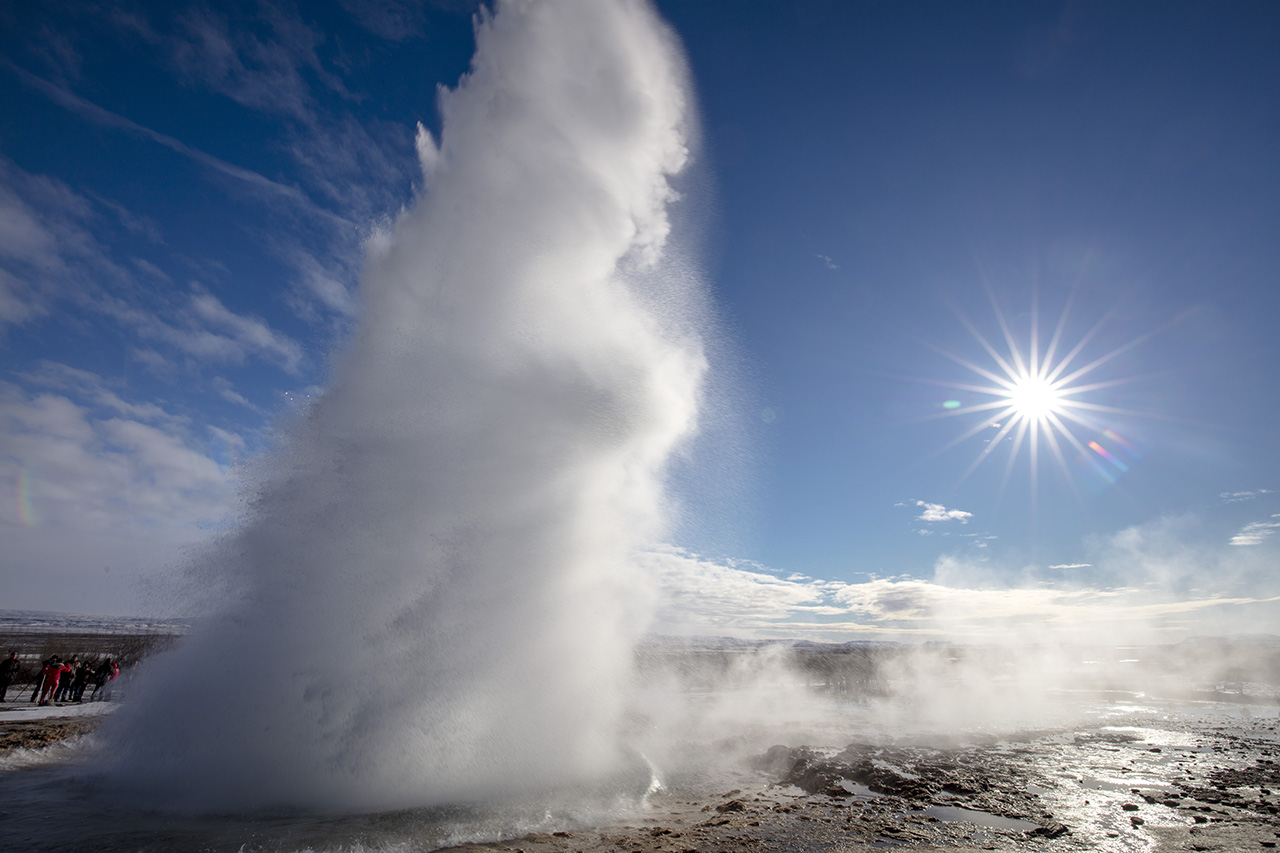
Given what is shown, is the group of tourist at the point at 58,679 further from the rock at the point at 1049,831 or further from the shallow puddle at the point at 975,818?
the rock at the point at 1049,831

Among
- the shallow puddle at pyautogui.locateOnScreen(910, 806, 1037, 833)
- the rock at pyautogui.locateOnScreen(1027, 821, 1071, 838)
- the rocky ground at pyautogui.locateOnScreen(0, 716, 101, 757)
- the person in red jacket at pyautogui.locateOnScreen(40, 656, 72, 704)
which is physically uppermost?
the person in red jacket at pyautogui.locateOnScreen(40, 656, 72, 704)

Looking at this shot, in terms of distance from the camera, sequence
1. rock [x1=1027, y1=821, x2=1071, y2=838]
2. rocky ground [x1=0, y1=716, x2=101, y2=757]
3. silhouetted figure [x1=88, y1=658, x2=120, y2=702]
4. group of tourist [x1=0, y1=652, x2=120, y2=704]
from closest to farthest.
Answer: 1. rock [x1=1027, y1=821, x2=1071, y2=838]
2. rocky ground [x1=0, y1=716, x2=101, y2=757]
3. group of tourist [x1=0, y1=652, x2=120, y2=704]
4. silhouetted figure [x1=88, y1=658, x2=120, y2=702]

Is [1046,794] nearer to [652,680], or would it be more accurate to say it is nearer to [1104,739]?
[1104,739]

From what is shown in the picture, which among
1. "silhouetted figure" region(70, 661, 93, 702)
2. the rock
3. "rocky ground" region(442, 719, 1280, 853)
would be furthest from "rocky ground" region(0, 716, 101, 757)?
the rock

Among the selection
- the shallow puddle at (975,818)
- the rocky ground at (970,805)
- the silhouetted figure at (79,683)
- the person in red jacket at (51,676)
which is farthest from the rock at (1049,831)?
the silhouetted figure at (79,683)

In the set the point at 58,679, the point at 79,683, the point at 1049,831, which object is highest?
the point at 58,679

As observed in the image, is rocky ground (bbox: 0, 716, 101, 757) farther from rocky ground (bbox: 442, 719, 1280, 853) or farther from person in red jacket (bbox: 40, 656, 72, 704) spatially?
rocky ground (bbox: 442, 719, 1280, 853)

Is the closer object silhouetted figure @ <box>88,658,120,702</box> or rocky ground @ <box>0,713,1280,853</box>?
rocky ground @ <box>0,713,1280,853</box>

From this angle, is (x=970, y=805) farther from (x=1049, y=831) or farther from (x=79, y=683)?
(x=79, y=683)

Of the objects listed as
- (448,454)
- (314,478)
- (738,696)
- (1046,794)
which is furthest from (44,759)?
(738,696)

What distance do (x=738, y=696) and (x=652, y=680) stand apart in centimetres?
830

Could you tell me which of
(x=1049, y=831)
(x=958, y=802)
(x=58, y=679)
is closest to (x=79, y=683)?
(x=58, y=679)

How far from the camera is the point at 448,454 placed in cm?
1322

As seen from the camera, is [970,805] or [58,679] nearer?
[970,805]
